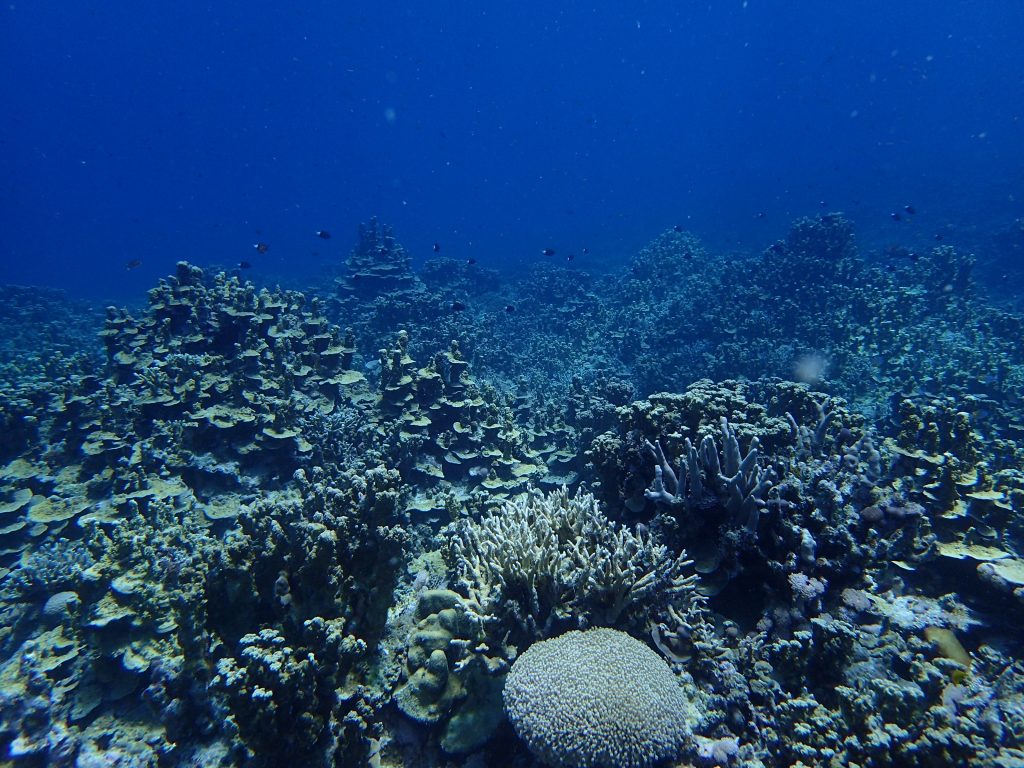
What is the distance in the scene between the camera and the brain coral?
3391 mm

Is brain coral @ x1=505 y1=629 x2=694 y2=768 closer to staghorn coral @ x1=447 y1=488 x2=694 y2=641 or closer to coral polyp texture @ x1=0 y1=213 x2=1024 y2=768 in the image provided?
coral polyp texture @ x1=0 y1=213 x2=1024 y2=768

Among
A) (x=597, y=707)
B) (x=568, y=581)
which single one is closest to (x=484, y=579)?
(x=568, y=581)

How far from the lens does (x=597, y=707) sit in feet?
11.4

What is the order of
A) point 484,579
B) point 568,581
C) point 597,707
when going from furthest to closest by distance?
point 484,579
point 568,581
point 597,707

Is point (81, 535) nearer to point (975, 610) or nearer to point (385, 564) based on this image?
point (385, 564)

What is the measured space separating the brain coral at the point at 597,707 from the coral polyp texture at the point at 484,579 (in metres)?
0.02

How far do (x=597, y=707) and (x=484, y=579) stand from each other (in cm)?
175

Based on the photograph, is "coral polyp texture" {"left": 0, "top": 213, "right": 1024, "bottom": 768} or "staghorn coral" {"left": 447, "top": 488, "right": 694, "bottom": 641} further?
"staghorn coral" {"left": 447, "top": 488, "right": 694, "bottom": 641}

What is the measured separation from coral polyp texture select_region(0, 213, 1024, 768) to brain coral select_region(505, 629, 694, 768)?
0.02m

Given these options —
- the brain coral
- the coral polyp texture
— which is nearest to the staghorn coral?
the coral polyp texture

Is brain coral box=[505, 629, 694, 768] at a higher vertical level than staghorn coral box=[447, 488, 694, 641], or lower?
lower

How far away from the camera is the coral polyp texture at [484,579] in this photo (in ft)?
12.3

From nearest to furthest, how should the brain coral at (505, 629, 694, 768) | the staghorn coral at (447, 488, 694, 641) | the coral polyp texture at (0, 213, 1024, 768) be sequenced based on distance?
the brain coral at (505, 629, 694, 768), the coral polyp texture at (0, 213, 1024, 768), the staghorn coral at (447, 488, 694, 641)

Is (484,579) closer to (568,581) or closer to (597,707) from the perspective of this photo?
(568,581)
